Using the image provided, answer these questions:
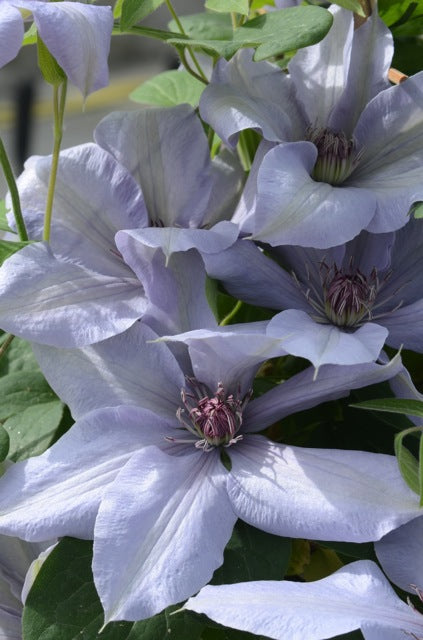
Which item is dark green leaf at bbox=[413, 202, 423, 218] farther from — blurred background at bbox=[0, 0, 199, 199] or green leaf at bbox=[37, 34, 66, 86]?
blurred background at bbox=[0, 0, 199, 199]

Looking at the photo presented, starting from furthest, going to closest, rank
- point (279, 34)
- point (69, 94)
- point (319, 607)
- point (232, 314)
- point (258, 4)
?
point (69, 94) < point (258, 4) < point (232, 314) < point (279, 34) < point (319, 607)

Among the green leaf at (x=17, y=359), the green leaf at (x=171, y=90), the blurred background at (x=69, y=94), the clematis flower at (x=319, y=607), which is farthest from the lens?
the blurred background at (x=69, y=94)

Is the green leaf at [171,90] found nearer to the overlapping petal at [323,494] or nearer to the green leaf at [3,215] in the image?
the green leaf at [3,215]

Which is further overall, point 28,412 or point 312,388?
point 28,412

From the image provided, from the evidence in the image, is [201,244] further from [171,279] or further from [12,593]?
[12,593]

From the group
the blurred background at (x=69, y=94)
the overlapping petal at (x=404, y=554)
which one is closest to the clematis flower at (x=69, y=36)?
the overlapping petal at (x=404, y=554)

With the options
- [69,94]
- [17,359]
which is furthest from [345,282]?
[69,94]

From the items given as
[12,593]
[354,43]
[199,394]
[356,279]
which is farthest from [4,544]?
[354,43]

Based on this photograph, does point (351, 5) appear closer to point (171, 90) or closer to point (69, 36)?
point (69, 36)

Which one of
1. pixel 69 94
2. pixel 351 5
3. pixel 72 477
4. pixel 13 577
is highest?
pixel 351 5
